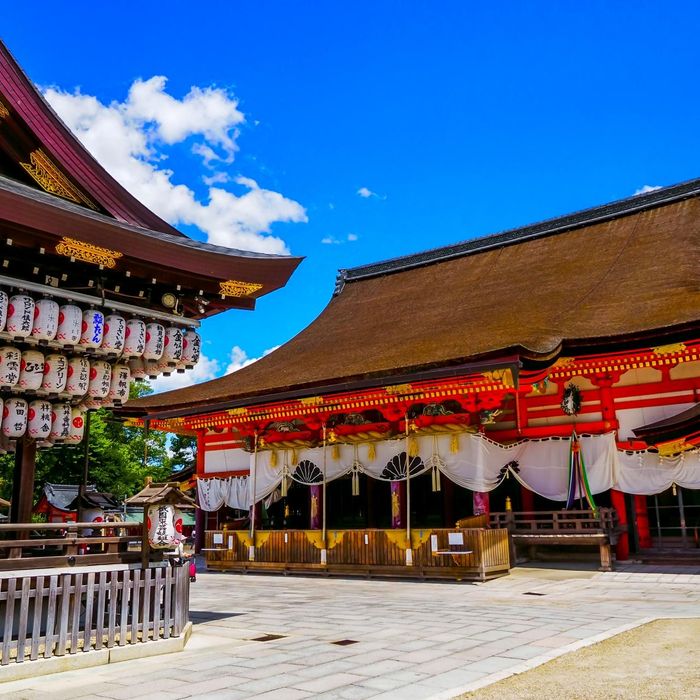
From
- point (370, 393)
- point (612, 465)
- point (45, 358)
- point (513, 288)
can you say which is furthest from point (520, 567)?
point (45, 358)

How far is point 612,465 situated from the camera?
577 inches

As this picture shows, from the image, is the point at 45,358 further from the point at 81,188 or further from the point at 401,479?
the point at 401,479

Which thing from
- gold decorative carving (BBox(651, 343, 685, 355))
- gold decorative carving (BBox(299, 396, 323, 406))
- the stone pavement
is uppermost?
gold decorative carving (BBox(651, 343, 685, 355))

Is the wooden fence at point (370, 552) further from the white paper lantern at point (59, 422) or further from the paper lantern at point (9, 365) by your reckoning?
the paper lantern at point (9, 365)

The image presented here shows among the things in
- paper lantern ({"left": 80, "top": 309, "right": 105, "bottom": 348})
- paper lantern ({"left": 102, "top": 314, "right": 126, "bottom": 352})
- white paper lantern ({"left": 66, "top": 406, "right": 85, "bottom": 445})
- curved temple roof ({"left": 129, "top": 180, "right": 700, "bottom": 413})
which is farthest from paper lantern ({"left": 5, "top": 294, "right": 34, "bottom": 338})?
curved temple roof ({"left": 129, "top": 180, "right": 700, "bottom": 413})

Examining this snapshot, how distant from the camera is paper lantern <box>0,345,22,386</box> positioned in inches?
293

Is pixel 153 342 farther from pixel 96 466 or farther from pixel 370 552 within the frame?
pixel 96 466

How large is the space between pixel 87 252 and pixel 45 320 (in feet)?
2.88

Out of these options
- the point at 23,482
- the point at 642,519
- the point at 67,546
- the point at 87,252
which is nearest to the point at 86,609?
the point at 67,546

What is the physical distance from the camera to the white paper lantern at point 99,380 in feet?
27.6

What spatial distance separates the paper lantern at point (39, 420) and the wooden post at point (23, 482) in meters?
0.12

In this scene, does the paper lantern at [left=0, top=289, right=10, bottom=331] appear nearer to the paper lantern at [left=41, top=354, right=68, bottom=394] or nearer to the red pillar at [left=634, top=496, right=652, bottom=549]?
the paper lantern at [left=41, top=354, right=68, bottom=394]

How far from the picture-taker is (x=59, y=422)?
27.5 feet

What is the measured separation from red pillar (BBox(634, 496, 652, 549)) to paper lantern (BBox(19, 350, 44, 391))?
12613 millimetres
